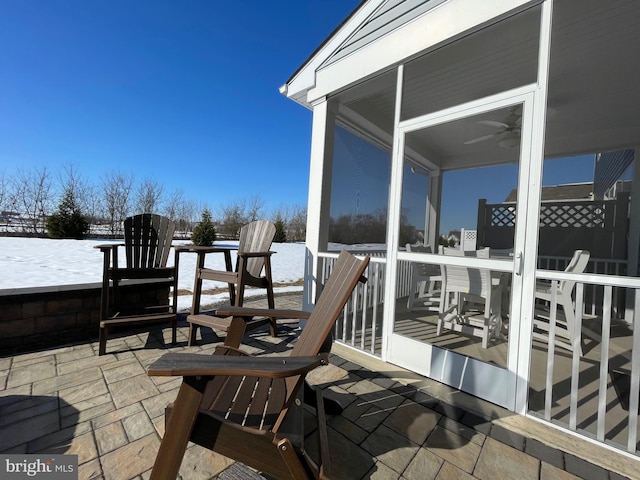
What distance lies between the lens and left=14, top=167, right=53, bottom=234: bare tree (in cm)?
1318

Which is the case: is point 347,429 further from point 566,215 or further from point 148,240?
point 566,215

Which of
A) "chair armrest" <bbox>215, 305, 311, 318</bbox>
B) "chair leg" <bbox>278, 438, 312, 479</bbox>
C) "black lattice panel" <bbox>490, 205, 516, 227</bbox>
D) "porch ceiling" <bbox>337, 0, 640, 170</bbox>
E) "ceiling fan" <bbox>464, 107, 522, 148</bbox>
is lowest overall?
"chair leg" <bbox>278, 438, 312, 479</bbox>

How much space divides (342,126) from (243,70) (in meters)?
5.88

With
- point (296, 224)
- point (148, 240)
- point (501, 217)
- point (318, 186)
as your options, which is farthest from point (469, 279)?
point (296, 224)

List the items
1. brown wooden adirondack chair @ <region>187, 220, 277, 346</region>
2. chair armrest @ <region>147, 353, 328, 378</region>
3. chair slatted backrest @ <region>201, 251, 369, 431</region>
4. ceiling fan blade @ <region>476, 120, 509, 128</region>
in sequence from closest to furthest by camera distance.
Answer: chair armrest @ <region>147, 353, 328, 378</region> → chair slatted backrest @ <region>201, 251, 369, 431</region> → brown wooden adirondack chair @ <region>187, 220, 277, 346</region> → ceiling fan blade @ <region>476, 120, 509, 128</region>

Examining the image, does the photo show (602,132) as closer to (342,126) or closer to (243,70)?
(342,126)

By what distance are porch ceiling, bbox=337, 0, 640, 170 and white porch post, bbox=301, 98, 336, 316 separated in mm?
304

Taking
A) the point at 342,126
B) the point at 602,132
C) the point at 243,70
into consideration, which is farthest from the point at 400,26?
the point at 243,70

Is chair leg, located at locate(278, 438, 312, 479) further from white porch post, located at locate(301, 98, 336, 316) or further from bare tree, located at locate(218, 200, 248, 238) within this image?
bare tree, located at locate(218, 200, 248, 238)

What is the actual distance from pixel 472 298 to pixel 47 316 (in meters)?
4.16

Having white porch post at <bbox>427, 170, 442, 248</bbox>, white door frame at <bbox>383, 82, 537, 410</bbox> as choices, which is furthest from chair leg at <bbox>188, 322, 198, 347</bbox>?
white porch post at <bbox>427, 170, 442, 248</bbox>

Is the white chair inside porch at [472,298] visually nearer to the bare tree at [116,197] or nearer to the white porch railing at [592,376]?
the white porch railing at [592,376]

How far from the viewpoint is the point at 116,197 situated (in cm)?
1577

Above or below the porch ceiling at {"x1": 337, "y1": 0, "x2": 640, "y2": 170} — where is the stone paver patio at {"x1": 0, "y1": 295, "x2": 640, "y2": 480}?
below
